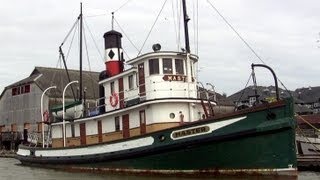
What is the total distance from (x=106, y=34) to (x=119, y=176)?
25.2ft

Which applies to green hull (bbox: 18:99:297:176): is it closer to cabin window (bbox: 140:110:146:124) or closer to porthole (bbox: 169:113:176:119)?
cabin window (bbox: 140:110:146:124)

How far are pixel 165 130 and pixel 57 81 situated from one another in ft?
102

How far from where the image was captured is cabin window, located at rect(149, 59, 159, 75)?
17.5 meters

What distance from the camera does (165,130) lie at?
51.7 ft

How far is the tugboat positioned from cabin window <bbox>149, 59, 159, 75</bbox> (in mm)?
38

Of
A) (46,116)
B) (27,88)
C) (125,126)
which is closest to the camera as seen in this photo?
(125,126)

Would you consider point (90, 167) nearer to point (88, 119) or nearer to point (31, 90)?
point (88, 119)

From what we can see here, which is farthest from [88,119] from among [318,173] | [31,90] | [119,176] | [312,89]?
[312,89]

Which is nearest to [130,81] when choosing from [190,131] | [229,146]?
[190,131]

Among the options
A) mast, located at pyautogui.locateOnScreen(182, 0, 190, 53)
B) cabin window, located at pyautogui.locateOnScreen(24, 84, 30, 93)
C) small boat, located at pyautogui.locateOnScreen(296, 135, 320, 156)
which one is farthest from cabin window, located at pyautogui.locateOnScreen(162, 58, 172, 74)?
cabin window, located at pyautogui.locateOnScreen(24, 84, 30, 93)

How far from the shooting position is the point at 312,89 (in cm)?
6506

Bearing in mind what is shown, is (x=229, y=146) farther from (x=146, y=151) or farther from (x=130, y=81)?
(x=130, y=81)

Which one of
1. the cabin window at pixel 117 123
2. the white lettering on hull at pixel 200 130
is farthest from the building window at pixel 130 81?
the white lettering on hull at pixel 200 130

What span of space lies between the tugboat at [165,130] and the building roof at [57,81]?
20986 mm
